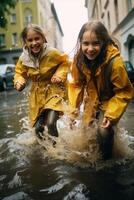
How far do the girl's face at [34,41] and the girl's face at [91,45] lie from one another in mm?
1079

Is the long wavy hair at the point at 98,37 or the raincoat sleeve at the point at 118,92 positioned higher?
the long wavy hair at the point at 98,37

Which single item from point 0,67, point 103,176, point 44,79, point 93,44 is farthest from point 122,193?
point 0,67

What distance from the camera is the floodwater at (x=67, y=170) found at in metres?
4.25

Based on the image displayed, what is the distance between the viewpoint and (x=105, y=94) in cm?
492

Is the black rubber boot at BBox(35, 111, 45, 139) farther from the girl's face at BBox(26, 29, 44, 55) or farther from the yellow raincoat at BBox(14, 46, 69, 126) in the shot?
the girl's face at BBox(26, 29, 44, 55)

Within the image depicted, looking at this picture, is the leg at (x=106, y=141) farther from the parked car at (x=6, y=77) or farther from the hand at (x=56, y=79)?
the parked car at (x=6, y=77)

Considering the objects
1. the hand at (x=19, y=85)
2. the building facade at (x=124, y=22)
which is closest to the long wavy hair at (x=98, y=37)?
the hand at (x=19, y=85)

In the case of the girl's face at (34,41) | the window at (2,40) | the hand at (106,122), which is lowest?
the hand at (106,122)

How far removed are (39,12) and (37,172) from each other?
67.5 metres

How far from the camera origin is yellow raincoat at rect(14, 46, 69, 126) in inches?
228

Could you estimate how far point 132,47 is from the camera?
2694 cm

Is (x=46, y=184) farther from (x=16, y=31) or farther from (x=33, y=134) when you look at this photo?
(x=16, y=31)

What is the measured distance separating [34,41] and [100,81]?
48.9 inches

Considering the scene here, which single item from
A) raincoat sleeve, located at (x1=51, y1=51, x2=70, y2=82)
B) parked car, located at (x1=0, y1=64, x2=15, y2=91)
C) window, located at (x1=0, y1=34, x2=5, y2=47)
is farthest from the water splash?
window, located at (x1=0, y1=34, x2=5, y2=47)
